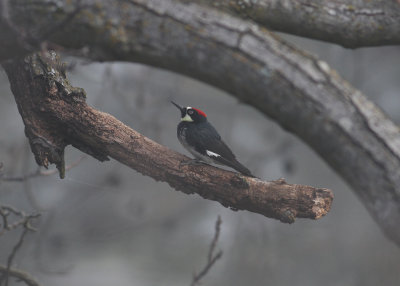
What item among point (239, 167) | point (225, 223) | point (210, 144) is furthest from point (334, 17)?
point (225, 223)

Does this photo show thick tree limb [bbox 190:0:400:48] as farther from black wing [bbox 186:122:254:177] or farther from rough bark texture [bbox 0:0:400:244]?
black wing [bbox 186:122:254:177]

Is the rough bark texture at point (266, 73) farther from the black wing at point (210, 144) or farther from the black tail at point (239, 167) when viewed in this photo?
the black wing at point (210, 144)

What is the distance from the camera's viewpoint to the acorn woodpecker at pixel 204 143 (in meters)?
4.21

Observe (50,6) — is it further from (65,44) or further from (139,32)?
(139,32)

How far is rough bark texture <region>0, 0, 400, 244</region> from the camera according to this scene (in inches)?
75.4

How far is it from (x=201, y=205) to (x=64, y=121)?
11284 millimetres

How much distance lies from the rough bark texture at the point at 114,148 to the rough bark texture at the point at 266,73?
1.01m

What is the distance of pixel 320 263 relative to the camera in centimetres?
1373

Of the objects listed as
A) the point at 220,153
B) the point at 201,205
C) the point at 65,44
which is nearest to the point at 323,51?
the point at 201,205

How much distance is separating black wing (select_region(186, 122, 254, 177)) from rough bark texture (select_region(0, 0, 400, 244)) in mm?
1912

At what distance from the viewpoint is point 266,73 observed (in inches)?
78.2

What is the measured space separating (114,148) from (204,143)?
4.29 feet

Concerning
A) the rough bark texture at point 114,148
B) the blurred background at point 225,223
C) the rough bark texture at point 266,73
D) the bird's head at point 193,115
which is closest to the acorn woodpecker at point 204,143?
the bird's head at point 193,115

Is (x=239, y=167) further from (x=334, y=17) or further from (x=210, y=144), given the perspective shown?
(x=334, y=17)
